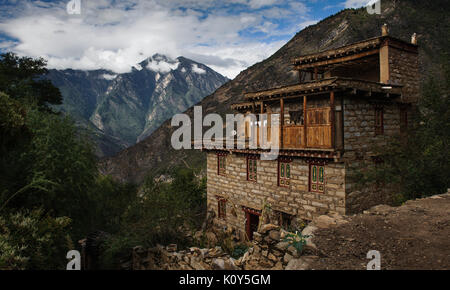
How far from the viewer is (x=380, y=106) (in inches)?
465

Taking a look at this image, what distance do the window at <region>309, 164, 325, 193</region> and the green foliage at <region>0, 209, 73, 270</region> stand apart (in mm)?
9102

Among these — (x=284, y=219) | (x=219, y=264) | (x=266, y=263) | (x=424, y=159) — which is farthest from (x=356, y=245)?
(x=424, y=159)

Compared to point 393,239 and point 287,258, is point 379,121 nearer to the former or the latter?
point 393,239

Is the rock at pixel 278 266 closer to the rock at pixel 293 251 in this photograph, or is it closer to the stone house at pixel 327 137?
the rock at pixel 293 251

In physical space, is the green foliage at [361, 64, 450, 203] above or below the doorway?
above

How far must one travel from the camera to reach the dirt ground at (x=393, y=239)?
216 inches

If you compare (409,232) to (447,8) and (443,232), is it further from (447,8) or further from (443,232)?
(447,8)

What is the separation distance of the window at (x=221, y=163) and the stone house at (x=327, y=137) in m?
0.23

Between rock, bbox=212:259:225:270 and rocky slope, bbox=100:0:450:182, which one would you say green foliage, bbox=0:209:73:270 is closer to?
rock, bbox=212:259:225:270

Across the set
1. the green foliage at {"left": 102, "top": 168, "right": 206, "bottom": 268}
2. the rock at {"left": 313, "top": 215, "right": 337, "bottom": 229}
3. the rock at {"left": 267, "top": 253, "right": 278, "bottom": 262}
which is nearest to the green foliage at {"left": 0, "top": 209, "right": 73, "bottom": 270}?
the green foliage at {"left": 102, "top": 168, "right": 206, "bottom": 268}

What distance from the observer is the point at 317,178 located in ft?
36.5

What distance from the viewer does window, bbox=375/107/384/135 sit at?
1172 cm

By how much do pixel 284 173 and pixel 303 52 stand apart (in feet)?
158

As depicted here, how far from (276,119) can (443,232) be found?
831 cm
